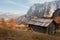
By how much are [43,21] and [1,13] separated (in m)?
61.7

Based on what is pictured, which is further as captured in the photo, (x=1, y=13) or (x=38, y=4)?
(x=38, y=4)

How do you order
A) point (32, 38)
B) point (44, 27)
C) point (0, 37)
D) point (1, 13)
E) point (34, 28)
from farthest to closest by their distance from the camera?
point (1, 13) < point (34, 28) < point (44, 27) < point (32, 38) < point (0, 37)

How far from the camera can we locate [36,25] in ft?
115

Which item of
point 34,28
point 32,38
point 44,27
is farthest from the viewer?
point 34,28

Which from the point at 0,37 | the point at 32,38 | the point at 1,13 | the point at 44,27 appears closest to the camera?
the point at 0,37

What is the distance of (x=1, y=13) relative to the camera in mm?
92500

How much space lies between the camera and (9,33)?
2097cm

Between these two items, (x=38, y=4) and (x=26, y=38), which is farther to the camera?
(x=38, y=4)

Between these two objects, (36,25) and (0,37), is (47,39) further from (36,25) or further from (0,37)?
(36,25)

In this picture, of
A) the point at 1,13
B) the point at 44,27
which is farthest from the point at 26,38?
the point at 1,13

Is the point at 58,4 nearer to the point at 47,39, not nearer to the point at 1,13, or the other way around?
the point at 1,13

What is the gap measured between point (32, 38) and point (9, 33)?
3184 mm

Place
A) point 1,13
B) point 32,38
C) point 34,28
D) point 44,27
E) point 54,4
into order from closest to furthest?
point 32,38
point 44,27
point 34,28
point 1,13
point 54,4

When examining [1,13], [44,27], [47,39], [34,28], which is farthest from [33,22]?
[1,13]
